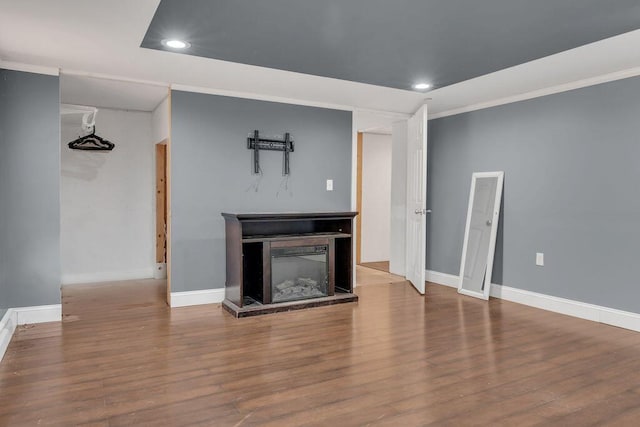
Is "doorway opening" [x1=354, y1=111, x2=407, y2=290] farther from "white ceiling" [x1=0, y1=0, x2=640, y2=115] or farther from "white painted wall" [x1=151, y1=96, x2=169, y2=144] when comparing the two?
"white painted wall" [x1=151, y1=96, x2=169, y2=144]

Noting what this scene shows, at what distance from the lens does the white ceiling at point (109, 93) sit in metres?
4.18

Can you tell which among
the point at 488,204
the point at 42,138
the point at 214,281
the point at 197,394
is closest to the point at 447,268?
the point at 488,204

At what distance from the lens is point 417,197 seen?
5203mm

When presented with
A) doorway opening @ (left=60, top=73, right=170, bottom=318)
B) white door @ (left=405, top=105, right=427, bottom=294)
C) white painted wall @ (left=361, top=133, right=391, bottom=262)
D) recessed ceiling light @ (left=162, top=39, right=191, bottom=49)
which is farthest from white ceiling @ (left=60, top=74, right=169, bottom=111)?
white painted wall @ (left=361, top=133, right=391, bottom=262)

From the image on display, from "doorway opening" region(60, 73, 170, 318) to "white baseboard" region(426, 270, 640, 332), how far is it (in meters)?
4.04

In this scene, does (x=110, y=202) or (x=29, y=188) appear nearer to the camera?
(x=29, y=188)

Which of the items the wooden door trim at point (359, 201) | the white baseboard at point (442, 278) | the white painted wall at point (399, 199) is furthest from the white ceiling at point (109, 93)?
the white baseboard at point (442, 278)


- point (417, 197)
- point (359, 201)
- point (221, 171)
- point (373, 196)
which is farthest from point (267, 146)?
point (373, 196)

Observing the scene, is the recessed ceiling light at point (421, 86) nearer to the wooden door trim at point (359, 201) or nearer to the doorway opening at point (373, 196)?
the doorway opening at point (373, 196)

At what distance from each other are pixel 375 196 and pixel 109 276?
4.21 meters

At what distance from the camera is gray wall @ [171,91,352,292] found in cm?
435

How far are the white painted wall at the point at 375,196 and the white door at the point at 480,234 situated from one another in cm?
239

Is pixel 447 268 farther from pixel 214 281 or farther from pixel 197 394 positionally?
pixel 197 394

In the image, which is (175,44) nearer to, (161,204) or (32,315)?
(32,315)
